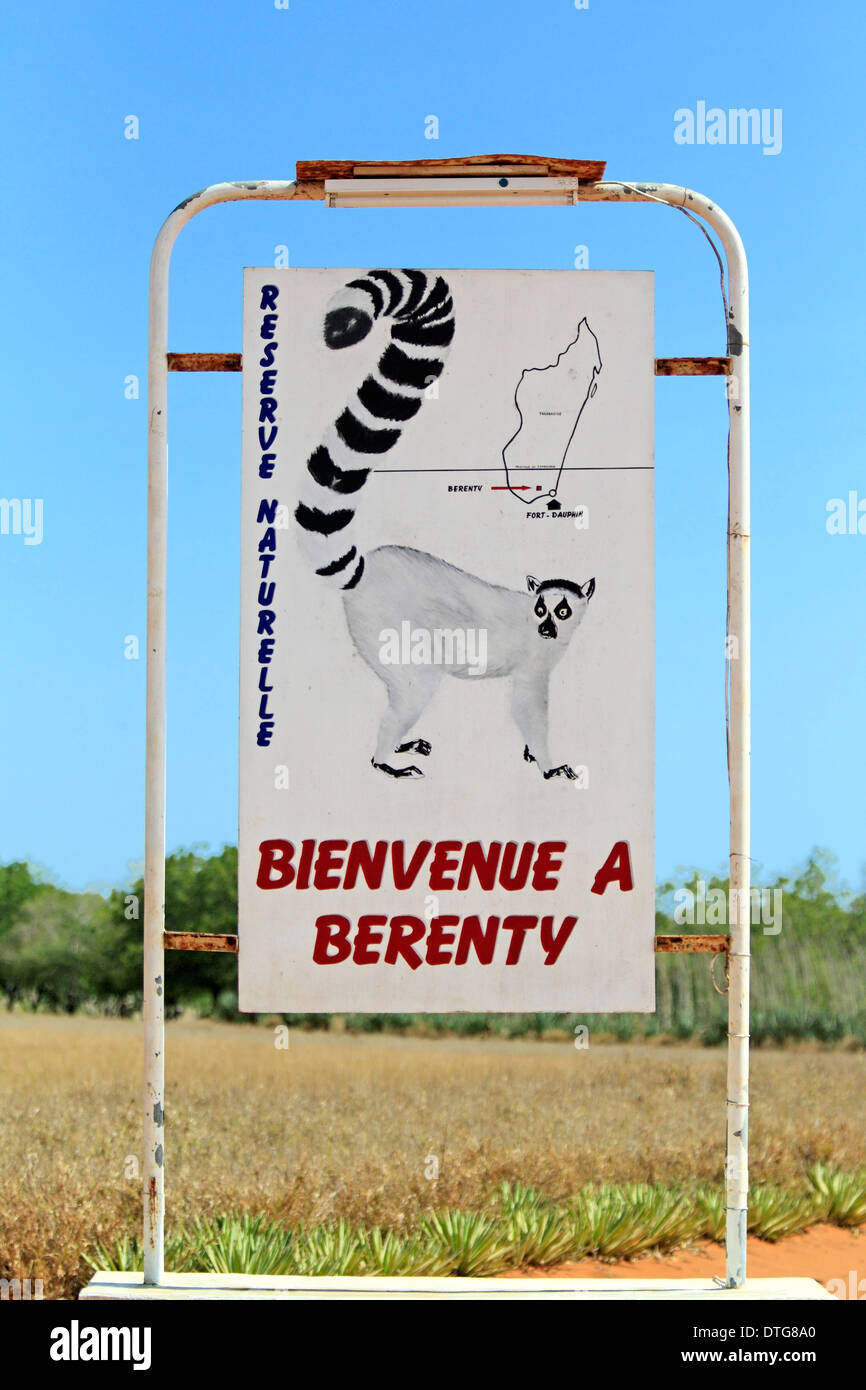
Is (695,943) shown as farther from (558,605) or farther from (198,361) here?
(198,361)

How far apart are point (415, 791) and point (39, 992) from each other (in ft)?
95.8

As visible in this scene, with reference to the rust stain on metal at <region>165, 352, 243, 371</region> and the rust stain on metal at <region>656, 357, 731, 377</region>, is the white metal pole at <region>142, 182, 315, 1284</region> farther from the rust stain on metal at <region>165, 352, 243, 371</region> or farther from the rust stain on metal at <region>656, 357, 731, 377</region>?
the rust stain on metal at <region>656, 357, 731, 377</region>

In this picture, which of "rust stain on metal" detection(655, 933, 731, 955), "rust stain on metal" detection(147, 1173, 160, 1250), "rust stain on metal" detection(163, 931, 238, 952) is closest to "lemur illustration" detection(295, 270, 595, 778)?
"rust stain on metal" detection(655, 933, 731, 955)

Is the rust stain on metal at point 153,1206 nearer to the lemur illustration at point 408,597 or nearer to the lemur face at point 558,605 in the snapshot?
the lemur illustration at point 408,597

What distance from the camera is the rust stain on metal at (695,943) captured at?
5332mm

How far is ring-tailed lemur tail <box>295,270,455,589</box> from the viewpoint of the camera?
5.46 m

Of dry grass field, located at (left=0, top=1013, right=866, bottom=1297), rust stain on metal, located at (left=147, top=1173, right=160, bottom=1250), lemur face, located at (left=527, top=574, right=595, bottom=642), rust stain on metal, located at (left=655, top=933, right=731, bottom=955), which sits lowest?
dry grass field, located at (left=0, top=1013, right=866, bottom=1297)

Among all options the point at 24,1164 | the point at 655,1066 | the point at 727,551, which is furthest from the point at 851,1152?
the point at 727,551

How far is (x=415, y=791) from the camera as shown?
5.42 m

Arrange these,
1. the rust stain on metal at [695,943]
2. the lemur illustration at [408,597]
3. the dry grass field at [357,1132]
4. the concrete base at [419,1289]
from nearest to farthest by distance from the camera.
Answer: the concrete base at [419,1289], the rust stain on metal at [695,943], the lemur illustration at [408,597], the dry grass field at [357,1132]

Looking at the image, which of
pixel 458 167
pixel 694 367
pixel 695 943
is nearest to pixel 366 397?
pixel 458 167

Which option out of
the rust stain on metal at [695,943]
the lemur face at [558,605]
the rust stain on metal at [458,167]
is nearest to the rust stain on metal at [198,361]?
the rust stain on metal at [458,167]

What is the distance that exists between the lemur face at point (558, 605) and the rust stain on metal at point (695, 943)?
142 cm
